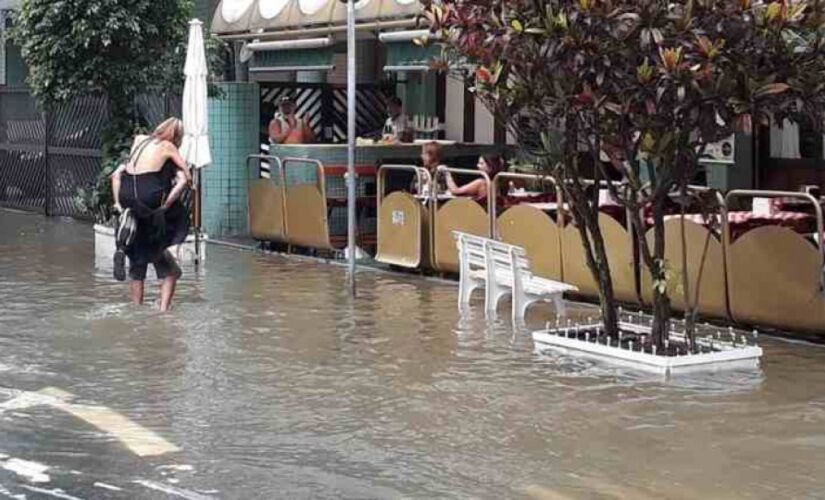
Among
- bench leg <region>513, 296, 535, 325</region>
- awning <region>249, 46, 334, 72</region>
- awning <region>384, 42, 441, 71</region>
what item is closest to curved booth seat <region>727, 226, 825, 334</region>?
bench leg <region>513, 296, 535, 325</region>

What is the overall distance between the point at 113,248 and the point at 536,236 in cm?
561

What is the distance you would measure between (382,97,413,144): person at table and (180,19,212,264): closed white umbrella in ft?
11.9

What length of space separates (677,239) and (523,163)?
383 centimetres

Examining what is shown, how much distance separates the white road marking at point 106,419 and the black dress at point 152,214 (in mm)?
3442

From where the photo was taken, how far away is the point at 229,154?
18734mm

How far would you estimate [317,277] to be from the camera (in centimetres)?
1484

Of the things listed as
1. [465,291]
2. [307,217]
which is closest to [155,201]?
[465,291]

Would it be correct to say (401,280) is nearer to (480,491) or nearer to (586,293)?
(586,293)

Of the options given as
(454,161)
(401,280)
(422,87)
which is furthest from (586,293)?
(422,87)

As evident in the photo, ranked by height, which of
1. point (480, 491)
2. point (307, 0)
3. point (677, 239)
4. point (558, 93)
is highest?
point (307, 0)

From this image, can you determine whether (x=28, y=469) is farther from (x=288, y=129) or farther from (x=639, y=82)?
(x=288, y=129)

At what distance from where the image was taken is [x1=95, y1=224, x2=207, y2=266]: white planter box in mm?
15711

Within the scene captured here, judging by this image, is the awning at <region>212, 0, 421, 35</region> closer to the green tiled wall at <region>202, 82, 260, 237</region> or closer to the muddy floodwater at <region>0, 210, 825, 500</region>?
the green tiled wall at <region>202, 82, 260, 237</region>

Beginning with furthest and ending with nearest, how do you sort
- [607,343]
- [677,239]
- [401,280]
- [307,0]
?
[307,0] < [401,280] < [677,239] < [607,343]
